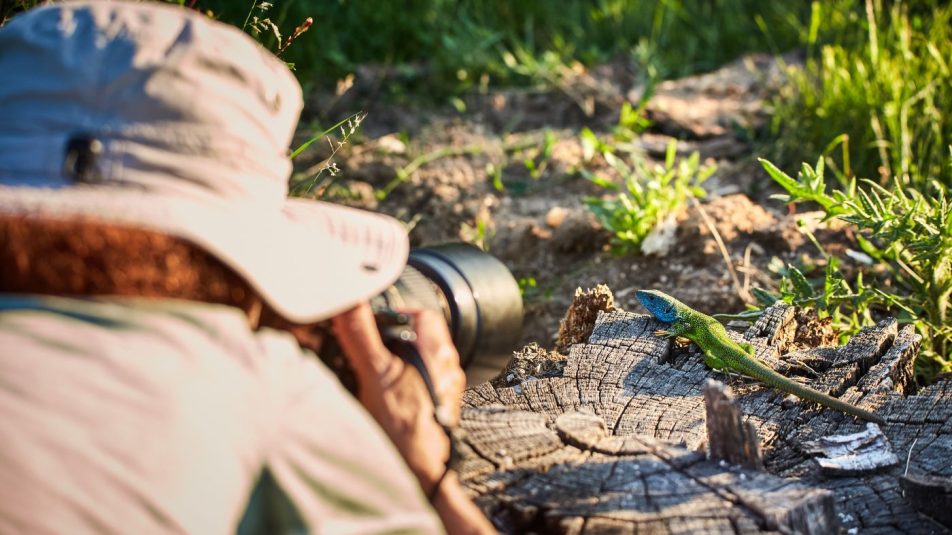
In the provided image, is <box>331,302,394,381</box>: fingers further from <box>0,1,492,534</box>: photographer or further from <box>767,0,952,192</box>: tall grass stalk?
<box>767,0,952,192</box>: tall grass stalk

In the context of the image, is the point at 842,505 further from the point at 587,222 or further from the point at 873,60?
the point at 873,60

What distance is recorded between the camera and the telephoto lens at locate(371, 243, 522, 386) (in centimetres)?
181

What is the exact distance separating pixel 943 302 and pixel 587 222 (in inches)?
57.7

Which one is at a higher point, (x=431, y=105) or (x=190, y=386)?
(x=190, y=386)

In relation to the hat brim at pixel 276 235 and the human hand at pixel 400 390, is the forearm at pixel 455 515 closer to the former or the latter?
the human hand at pixel 400 390

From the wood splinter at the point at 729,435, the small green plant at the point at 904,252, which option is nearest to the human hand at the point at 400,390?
the wood splinter at the point at 729,435

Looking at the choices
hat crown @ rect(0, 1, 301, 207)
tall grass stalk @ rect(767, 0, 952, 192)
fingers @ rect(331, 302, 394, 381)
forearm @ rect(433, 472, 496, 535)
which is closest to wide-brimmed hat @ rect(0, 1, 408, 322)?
hat crown @ rect(0, 1, 301, 207)

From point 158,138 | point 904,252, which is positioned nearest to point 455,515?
point 158,138

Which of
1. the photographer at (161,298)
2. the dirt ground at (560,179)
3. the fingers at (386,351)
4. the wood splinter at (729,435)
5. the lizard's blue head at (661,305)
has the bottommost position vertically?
the dirt ground at (560,179)

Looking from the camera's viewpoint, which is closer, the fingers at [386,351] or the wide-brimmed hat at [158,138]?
the wide-brimmed hat at [158,138]

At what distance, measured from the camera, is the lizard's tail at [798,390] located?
2230mm

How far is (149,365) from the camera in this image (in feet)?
3.87

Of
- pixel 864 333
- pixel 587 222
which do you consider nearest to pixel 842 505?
pixel 864 333

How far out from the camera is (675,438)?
7.00 feet
